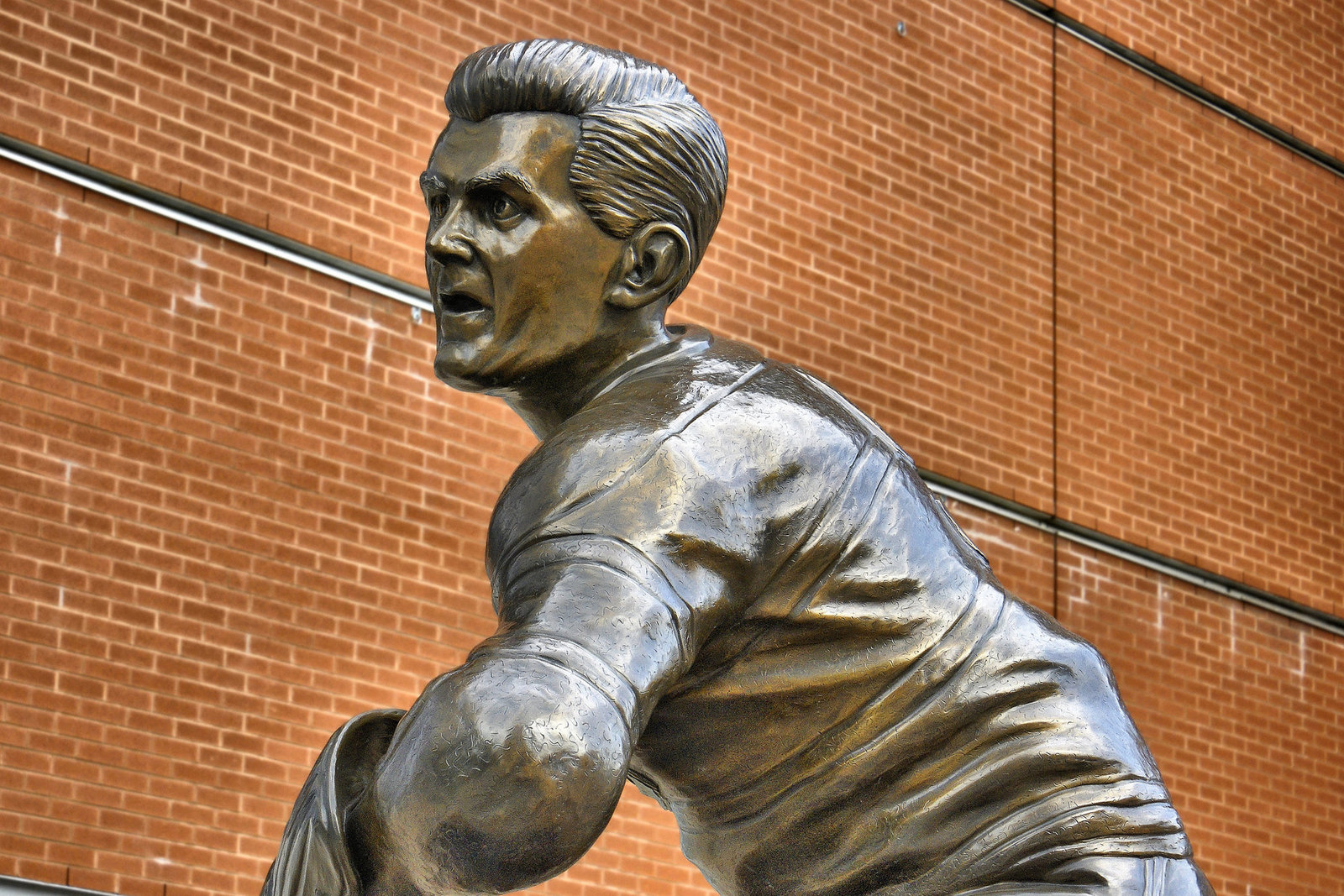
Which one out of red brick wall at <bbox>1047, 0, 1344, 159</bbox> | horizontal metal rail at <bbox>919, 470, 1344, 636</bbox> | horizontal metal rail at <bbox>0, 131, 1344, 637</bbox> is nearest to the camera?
horizontal metal rail at <bbox>0, 131, 1344, 637</bbox>

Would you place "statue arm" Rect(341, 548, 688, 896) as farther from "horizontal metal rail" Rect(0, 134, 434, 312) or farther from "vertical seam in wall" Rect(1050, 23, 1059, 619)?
"vertical seam in wall" Rect(1050, 23, 1059, 619)

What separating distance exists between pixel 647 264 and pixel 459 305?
0.67 feet

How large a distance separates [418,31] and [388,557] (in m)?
2.15

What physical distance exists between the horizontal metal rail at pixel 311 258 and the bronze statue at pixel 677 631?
5144mm

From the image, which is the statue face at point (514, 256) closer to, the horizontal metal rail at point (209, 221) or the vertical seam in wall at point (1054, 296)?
the horizontal metal rail at point (209, 221)

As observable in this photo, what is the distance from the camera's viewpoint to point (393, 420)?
756 cm

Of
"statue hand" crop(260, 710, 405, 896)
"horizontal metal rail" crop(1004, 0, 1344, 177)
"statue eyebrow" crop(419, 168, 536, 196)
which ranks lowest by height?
"horizontal metal rail" crop(1004, 0, 1344, 177)

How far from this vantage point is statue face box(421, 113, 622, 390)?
2.03 metres

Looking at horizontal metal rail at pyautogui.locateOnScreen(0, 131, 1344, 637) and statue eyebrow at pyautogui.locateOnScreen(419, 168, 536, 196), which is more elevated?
statue eyebrow at pyautogui.locateOnScreen(419, 168, 536, 196)

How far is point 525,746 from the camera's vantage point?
1.60 m

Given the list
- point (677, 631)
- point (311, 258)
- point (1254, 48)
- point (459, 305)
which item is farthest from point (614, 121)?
point (1254, 48)

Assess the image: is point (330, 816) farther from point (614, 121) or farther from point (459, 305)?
point (614, 121)

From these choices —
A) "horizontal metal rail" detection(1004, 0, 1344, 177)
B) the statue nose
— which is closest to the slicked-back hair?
the statue nose

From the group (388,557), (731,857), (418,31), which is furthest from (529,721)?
(418,31)
